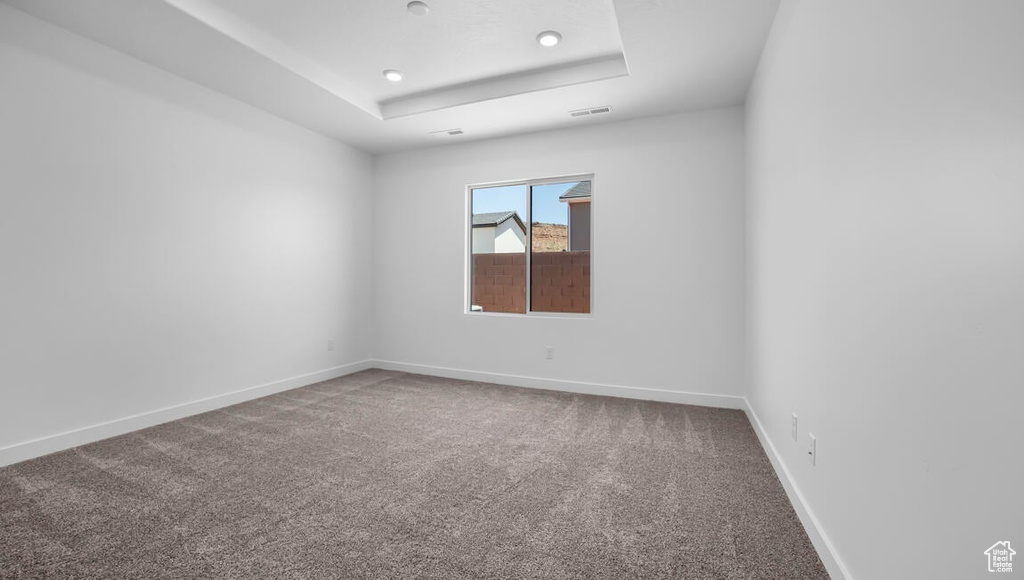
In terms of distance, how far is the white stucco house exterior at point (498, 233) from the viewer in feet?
15.1

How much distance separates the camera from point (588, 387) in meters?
4.01

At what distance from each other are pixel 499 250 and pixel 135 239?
3008 mm

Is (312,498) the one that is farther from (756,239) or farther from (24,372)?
(756,239)

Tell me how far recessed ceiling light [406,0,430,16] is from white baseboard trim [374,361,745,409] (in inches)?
124

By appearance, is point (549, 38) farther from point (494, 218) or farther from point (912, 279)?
point (912, 279)

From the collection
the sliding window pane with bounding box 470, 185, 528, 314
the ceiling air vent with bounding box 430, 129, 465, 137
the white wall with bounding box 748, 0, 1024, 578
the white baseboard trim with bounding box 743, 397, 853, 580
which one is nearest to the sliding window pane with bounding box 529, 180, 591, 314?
the sliding window pane with bounding box 470, 185, 528, 314

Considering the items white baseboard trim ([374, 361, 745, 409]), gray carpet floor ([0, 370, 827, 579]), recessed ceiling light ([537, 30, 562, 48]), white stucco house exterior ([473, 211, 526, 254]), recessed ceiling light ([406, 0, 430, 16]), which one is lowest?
gray carpet floor ([0, 370, 827, 579])

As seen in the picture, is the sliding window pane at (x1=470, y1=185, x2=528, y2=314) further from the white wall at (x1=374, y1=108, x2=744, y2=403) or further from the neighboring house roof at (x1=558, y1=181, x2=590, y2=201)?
the neighboring house roof at (x1=558, y1=181, x2=590, y2=201)

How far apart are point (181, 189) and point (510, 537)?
338 centimetres

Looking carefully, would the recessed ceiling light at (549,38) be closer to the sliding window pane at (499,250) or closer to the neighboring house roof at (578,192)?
the neighboring house roof at (578,192)

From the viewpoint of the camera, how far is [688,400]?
3656 mm

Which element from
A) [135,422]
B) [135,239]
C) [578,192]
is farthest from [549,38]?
[135,422]

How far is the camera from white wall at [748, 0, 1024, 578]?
0.77 m

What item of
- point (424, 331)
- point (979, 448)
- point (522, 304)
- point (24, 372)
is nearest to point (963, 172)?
point (979, 448)
